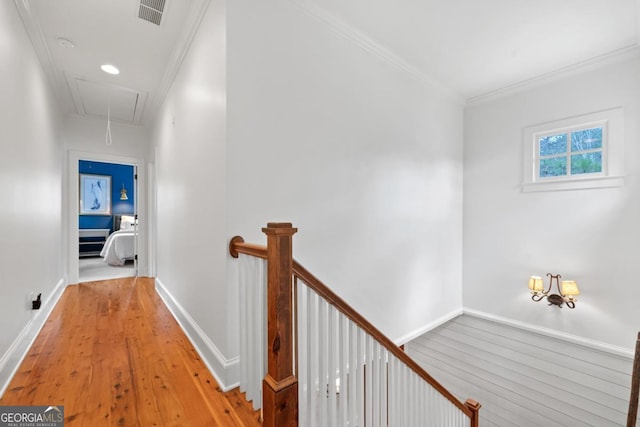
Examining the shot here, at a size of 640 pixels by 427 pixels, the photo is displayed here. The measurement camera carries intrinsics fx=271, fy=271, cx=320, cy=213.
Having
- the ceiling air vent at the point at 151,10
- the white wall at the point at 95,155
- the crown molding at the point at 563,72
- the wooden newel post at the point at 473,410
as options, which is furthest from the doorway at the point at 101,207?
the crown molding at the point at 563,72

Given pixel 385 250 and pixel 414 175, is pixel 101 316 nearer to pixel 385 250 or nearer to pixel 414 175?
pixel 385 250

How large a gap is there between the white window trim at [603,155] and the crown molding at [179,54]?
12.9 feet

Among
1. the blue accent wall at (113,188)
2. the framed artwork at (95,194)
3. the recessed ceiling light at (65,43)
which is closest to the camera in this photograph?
the recessed ceiling light at (65,43)

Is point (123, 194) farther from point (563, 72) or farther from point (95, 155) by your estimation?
point (563, 72)

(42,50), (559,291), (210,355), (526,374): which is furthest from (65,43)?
(559,291)

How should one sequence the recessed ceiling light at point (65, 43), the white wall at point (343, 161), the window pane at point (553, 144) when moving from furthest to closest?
the window pane at point (553, 144) → the recessed ceiling light at point (65, 43) → the white wall at point (343, 161)

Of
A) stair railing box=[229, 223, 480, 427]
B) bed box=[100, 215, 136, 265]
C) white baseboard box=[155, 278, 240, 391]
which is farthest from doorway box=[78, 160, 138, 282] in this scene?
stair railing box=[229, 223, 480, 427]

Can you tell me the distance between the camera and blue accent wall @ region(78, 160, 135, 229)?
6871 mm

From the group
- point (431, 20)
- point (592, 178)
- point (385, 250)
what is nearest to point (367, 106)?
point (431, 20)

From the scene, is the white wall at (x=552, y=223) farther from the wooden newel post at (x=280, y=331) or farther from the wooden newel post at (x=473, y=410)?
the wooden newel post at (x=280, y=331)

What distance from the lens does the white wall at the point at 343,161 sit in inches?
73.9

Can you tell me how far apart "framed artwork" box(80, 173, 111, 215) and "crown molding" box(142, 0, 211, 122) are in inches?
169

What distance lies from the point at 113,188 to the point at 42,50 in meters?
5.48

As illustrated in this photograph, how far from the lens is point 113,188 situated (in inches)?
284
